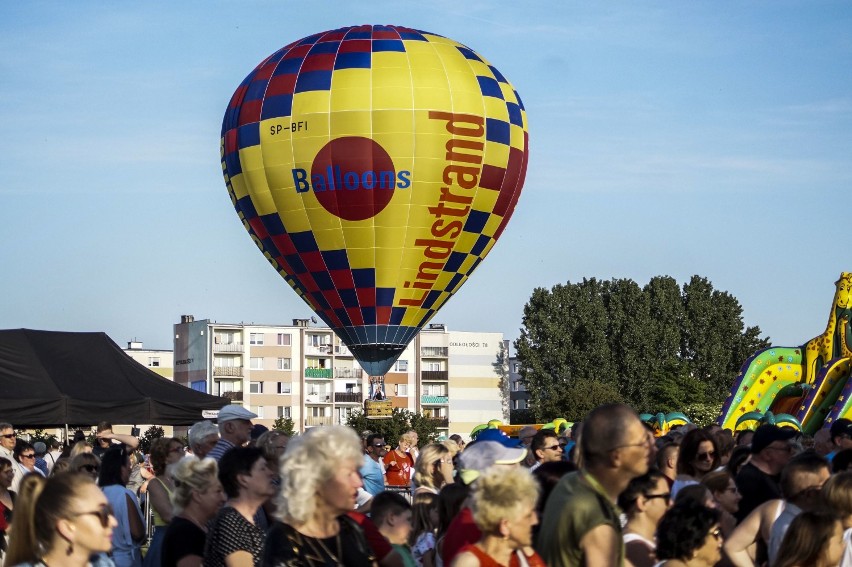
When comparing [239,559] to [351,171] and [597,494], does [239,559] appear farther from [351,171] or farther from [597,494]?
[351,171]

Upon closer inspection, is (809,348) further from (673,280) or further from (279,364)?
(279,364)

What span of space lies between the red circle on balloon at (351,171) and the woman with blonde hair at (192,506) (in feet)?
72.9

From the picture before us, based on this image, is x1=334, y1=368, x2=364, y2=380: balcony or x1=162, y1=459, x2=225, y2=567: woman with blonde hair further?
x1=334, y1=368, x2=364, y2=380: balcony

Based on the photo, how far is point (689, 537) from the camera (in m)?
5.62

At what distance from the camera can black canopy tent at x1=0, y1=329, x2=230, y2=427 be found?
54.4 ft

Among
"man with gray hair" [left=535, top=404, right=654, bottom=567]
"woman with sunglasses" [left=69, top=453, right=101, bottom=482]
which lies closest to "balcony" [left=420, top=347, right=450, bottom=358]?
"woman with sunglasses" [left=69, top=453, right=101, bottom=482]

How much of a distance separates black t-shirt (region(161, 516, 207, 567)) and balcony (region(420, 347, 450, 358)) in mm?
101649

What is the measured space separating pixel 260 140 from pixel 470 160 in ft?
14.4

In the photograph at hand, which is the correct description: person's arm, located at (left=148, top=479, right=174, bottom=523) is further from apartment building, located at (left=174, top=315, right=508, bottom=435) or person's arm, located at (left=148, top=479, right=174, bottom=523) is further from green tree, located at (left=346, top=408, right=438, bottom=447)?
apartment building, located at (left=174, top=315, right=508, bottom=435)

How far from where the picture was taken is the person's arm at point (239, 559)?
594 cm

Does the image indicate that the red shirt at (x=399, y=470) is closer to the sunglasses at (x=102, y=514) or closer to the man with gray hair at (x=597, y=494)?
the man with gray hair at (x=597, y=494)

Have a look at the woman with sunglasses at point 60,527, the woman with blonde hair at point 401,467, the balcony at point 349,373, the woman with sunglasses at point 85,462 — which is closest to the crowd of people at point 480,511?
the woman with sunglasses at point 60,527

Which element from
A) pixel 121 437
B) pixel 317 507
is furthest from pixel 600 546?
pixel 121 437

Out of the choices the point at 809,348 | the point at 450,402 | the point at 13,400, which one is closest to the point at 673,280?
the point at 450,402
